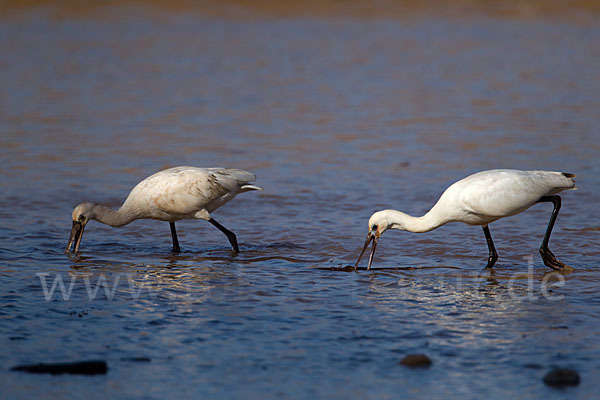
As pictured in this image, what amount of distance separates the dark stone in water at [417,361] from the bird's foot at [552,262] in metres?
2.66

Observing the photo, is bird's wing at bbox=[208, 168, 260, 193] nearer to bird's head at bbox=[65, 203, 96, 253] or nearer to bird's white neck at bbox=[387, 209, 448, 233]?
bird's head at bbox=[65, 203, 96, 253]

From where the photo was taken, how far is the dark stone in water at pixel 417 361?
5.48 m

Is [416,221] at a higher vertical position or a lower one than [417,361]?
higher

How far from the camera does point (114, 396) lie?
5082 millimetres

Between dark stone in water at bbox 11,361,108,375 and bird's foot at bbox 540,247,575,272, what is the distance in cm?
410

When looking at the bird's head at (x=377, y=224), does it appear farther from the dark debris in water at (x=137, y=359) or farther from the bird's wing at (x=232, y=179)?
the dark debris in water at (x=137, y=359)

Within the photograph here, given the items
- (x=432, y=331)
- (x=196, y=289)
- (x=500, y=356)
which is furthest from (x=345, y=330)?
(x=196, y=289)

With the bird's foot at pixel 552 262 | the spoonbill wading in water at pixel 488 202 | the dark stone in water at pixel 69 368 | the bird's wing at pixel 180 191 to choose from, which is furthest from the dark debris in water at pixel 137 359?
the bird's foot at pixel 552 262

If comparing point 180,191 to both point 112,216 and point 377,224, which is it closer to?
point 112,216

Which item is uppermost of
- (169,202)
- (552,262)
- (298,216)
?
(169,202)

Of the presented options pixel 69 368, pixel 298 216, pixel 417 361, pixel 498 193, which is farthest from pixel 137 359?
pixel 298 216

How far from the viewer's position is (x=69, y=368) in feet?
17.6

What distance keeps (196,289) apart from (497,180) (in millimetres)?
2745

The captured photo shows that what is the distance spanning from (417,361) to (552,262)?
2.76m
